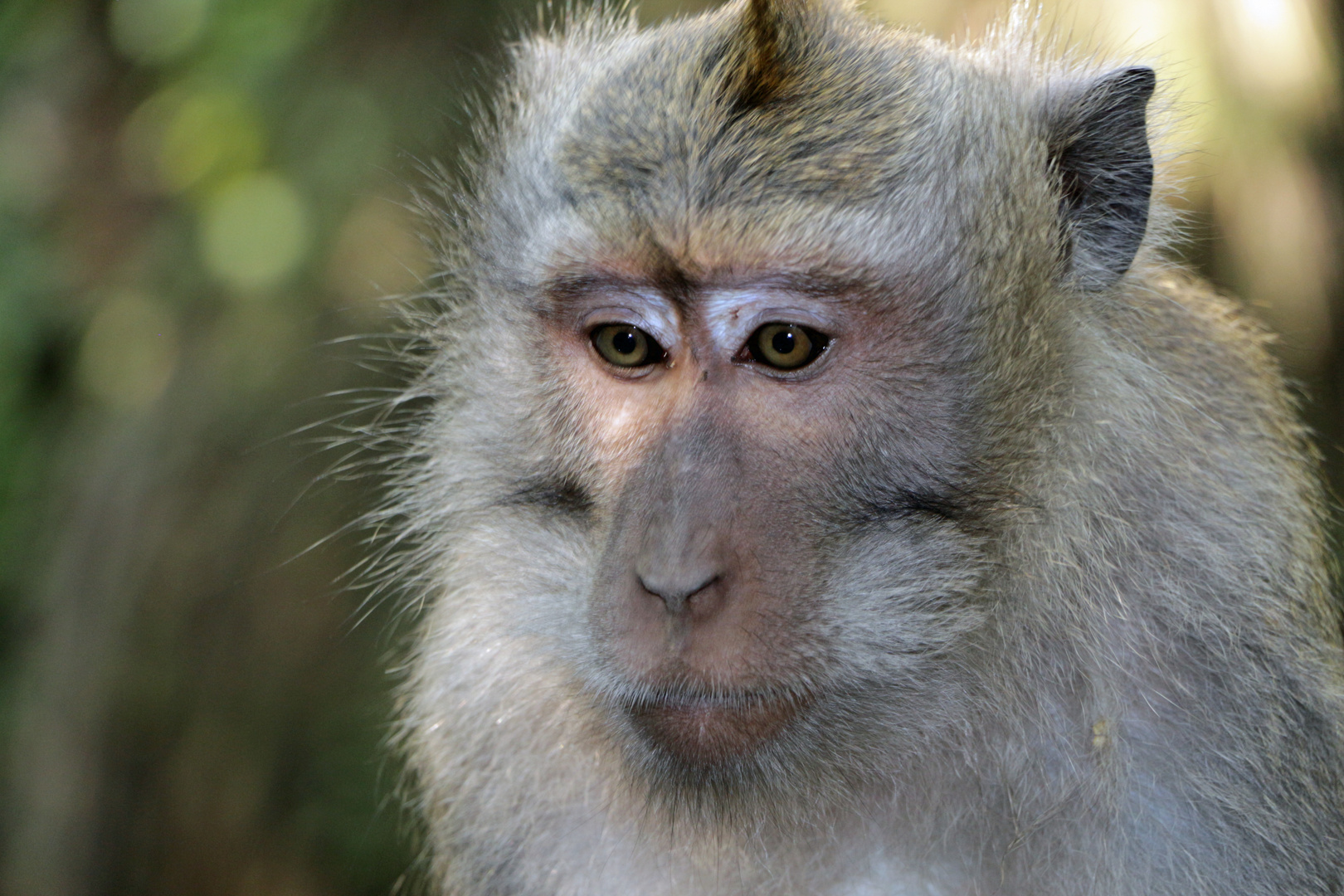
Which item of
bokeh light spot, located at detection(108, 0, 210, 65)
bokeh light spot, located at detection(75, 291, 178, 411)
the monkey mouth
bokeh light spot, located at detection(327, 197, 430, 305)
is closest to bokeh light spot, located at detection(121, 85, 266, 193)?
bokeh light spot, located at detection(108, 0, 210, 65)

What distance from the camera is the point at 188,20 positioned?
180 inches

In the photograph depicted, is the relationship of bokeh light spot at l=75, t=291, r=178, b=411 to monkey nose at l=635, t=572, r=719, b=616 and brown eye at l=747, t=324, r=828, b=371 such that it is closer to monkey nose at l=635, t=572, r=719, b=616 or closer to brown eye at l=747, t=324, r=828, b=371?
brown eye at l=747, t=324, r=828, b=371

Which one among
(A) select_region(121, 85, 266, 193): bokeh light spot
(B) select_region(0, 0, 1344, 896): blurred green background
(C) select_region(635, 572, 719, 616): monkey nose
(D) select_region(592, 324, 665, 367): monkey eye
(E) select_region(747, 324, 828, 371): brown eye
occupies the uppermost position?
(E) select_region(747, 324, 828, 371): brown eye

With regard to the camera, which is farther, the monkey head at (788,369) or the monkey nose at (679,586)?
the monkey head at (788,369)

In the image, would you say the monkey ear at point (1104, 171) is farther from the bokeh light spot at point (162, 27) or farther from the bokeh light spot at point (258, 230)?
the bokeh light spot at point (162, 27)

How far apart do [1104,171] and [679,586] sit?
3.68 feet

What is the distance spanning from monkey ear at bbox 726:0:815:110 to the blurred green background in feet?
8.01

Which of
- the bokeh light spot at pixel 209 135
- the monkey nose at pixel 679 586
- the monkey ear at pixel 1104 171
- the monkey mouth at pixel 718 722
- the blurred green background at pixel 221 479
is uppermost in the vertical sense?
the monkey ear at pixel 1104 171

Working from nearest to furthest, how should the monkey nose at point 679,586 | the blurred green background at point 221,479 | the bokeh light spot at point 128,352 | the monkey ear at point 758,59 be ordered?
the monkey nose at point 679,586
the monkey ear at point 758,59
the blurred green background at point 221,479
the bokeh light spot at point 128,352

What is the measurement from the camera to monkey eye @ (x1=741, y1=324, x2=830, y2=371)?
213cm

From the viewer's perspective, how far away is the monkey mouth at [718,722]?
1966mm

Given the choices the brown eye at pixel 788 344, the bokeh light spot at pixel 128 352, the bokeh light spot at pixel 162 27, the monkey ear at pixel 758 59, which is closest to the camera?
the brown eye at pixel 788 344

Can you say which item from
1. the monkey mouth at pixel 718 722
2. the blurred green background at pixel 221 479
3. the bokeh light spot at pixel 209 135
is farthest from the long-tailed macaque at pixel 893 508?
the bokeh light spot at pixel 209 135

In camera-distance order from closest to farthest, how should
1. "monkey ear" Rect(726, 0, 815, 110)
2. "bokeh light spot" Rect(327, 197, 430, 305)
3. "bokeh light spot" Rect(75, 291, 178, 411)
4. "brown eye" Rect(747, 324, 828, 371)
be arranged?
"brown eye" Rect(747, 324, 828, 371) → "monkey ear" Rect(726, 0, 815, 110) → "bokeh light spot" Rect(327, 197, 430, 305) → "bokeh light spot" Rect(75, 291, 178, 411)
